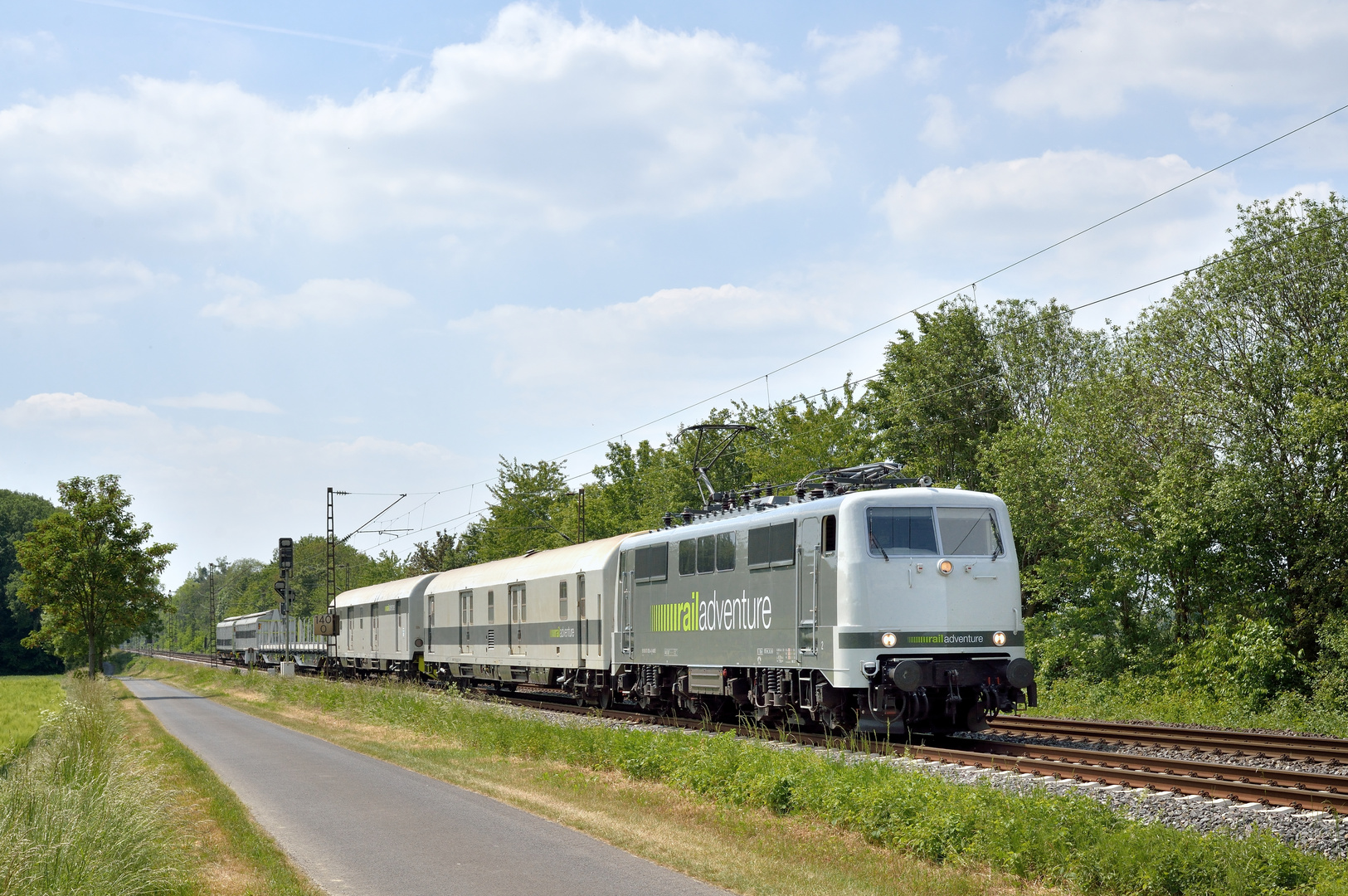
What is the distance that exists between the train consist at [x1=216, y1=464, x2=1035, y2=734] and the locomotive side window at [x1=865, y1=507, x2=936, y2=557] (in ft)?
0.08

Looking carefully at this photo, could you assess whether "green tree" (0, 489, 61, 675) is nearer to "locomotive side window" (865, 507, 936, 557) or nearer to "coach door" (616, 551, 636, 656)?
"coach door" (616, 551, 636, 656)

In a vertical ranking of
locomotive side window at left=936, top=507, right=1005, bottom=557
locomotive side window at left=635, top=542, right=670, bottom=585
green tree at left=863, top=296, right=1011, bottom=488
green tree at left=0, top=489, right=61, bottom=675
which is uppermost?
green tree at left=863, top=296, right=1011, bottom=488

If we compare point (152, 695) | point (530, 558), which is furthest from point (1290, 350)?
point (152, 695)

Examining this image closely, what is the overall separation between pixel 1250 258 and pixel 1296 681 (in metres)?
9.18

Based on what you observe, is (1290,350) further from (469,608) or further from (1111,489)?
(469,608)

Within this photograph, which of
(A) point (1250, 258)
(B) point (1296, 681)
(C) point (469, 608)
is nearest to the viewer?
(B) point (1296, 681)

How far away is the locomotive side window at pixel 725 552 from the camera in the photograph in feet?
67.3

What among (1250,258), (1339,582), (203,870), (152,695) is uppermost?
(1250,258)

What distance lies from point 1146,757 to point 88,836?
465 inches

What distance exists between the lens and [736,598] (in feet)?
66.3

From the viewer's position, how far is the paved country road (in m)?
9.33

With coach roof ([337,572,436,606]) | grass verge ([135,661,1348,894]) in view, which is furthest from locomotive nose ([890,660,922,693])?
coach roof ([337,572,436,606])

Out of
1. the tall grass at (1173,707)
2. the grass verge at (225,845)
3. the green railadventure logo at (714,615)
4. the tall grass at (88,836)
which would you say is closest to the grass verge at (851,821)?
the grass verge at (225,845)

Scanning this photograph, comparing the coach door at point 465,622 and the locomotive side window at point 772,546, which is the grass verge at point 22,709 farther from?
the locomotive side window at point 772,546
